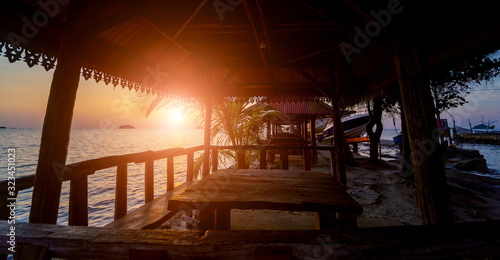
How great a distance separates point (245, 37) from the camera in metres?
4.04

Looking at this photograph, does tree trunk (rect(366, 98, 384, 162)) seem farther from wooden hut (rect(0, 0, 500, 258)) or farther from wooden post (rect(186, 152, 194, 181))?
wooden post (rect(186, 152, 194, 181))

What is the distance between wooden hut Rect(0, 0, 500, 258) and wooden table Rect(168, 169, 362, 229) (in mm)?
749

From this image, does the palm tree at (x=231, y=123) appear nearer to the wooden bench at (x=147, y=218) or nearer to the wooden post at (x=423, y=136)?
the wooden bench at (x=147, y=218)

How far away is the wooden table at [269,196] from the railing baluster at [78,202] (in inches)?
52.1

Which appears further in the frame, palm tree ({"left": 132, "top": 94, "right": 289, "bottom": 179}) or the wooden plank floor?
palm tree ({"left": 132, "top": 94, "right": 289, "bottom": 179})

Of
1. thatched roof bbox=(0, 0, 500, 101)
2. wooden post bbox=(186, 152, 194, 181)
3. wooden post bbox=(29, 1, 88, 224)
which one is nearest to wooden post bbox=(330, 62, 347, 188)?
thatched roof bbox=(0, 0, 500, 101)

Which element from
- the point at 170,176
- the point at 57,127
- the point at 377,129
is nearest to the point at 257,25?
the point at 57,127

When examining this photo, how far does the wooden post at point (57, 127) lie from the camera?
1834 mm

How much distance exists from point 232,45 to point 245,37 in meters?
0.40

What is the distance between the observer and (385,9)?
217cm

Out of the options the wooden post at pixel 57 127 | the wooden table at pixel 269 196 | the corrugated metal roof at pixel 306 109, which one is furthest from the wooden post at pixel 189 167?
the corrugated metal roof at pixel 306 109

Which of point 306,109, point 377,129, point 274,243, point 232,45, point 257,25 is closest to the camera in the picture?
point 274,243

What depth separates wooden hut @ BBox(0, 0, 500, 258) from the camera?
6.17 feet

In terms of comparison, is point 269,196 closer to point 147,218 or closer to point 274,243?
point 274,243
